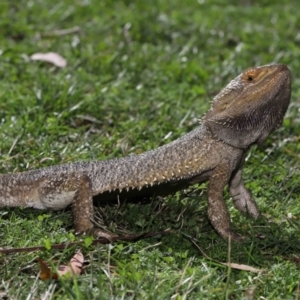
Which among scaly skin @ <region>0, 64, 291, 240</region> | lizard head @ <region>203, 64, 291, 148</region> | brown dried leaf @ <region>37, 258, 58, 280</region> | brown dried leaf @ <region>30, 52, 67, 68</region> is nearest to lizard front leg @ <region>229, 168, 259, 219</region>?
scaly skin @ <region>0, 64, 291, 240</region>

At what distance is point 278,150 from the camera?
7.33 metres

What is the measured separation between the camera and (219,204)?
18.6ft

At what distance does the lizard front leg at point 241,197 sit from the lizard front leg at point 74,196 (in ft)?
4.01

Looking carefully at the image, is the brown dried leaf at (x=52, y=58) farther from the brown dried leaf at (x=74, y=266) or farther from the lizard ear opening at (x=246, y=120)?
the brown dried leaf at (x=74, y=266)

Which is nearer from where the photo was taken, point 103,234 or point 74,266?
point 74,266

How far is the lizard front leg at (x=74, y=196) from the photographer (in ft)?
18.0

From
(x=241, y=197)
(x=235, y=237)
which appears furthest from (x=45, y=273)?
(x=241, y=197)

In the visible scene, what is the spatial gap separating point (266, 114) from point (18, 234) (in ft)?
6.60

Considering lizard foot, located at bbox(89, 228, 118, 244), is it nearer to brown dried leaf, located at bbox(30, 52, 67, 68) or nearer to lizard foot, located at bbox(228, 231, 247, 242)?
lizard foot, located at bbox(228, 231, 247, 242)

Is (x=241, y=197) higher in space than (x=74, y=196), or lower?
lower

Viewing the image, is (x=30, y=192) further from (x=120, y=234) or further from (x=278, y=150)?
(x=278, y=150)

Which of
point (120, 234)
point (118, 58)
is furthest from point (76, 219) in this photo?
point (118, 58)

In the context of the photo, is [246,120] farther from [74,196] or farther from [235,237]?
[74,196]

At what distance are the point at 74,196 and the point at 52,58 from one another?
12.3 ft
